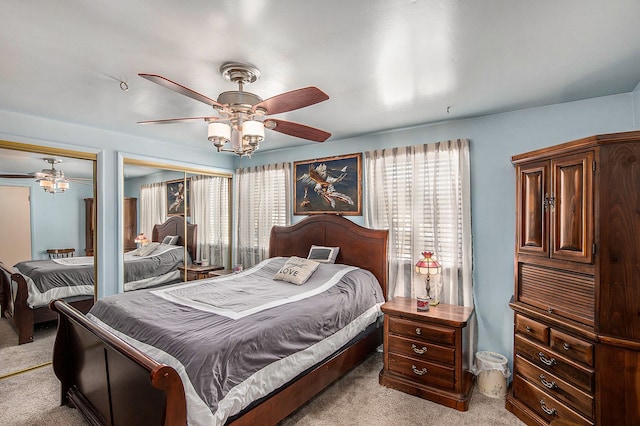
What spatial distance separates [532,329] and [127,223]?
4329 mm

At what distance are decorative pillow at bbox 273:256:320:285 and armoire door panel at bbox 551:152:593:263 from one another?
2163 millimetres

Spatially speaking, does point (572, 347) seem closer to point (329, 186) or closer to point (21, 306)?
point (329, 186)

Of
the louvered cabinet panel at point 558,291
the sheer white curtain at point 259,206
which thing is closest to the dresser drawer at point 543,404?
the louvered cabinet panel at point 558,291

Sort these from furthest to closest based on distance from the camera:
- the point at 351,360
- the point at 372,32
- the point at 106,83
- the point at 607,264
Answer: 1. the point at 351,360
2. the point at 106,83
3. the point at 607,264
4. the point at 372,32

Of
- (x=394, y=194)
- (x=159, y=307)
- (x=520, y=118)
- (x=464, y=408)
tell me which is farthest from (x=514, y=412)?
(x=159, y=307)

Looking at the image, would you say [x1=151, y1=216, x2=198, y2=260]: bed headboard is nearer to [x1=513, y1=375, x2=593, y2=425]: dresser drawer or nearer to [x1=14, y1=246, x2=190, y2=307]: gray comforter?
[x1=14, y1=246, x2=190, y2=307]: gray comforter

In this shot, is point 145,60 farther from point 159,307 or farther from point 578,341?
point 578,341

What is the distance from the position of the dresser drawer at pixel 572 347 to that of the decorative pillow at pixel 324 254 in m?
2.24

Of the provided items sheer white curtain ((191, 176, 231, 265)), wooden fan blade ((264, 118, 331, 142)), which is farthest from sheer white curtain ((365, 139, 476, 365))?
sheer white curtain ((191, 176, 231, 265))

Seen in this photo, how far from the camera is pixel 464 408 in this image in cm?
251

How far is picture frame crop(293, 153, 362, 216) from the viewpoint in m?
4.01

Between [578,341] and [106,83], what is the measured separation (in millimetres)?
3768

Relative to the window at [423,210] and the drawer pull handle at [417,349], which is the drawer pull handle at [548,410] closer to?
the drawer pull handle at [417,349]

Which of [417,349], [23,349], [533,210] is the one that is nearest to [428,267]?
[417,349]
